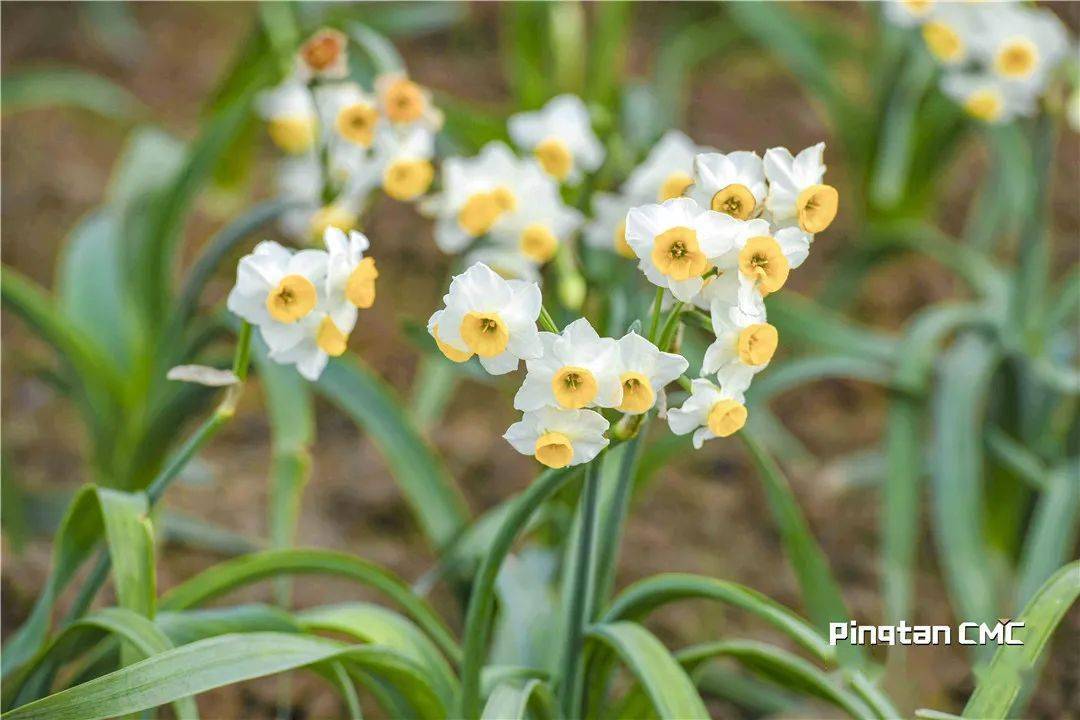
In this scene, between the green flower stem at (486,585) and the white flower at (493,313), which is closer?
the white flower at (493,313)

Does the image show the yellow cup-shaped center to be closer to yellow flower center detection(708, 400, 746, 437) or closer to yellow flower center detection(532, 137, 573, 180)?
yellow flower center detection(532, 137, 573, 180)

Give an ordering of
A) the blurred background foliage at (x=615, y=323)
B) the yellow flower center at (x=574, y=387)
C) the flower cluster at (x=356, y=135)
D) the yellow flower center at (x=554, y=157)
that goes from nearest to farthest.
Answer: the yellow flower center at (x=574, y=387) < the flower cluster at (x=356, y=135) < the yellow flower center at (x=554, y=157) < the blurred background foliage at (x=615, y=323)

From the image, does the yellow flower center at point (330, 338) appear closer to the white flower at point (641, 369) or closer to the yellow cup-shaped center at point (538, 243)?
the white flower at point (641, 369)

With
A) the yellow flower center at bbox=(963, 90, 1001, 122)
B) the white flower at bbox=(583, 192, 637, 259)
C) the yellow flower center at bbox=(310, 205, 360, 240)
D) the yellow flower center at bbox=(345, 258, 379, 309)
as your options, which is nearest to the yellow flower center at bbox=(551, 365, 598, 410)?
the yellow flower center at bbox=(345, 258, 379, 309)

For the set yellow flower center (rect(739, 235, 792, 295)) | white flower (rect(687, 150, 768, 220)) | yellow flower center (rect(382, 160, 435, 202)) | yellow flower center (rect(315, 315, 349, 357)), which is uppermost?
yellow flower center (rect(382, 160, 435, 202))

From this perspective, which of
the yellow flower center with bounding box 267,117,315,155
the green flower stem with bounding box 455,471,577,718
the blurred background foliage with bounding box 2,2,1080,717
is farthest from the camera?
the yellow flower center with bounding box 267,117,315,155

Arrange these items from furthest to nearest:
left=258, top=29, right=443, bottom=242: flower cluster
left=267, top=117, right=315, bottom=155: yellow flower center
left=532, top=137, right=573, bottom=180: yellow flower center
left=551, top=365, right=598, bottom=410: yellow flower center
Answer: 1. left=267, top=117, right=315, bottom=155: yellow flower center
2. left=532, top=137, right=573, bottom=180: yellow flower center
3. left=258, top=29, right=443, bottom=242: flower cluster
4. left=551, top=365, right=598, bottom=410: yellow flower center

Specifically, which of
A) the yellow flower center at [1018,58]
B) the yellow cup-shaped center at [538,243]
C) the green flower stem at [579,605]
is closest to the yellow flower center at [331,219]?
the yellow cup-shaped center at [538,243]
